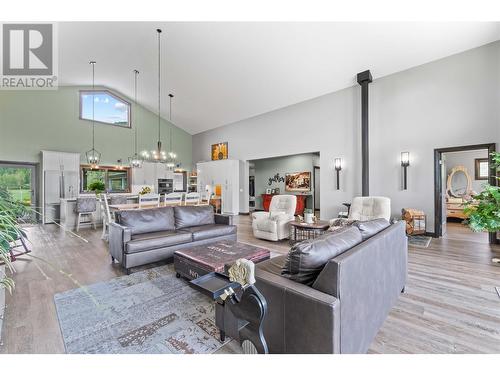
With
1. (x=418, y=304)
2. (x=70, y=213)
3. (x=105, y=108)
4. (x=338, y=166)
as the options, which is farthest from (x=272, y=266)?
(x=105, y=108)

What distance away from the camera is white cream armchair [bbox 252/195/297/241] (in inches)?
184

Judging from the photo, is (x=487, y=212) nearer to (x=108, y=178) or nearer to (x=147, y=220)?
(x=147, y=220)

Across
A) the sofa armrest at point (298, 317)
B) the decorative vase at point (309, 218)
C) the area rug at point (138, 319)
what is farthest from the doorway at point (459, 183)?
the area rug at point (138, 319)

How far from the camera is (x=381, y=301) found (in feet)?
5.65

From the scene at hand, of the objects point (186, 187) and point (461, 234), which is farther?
point (186, 187)

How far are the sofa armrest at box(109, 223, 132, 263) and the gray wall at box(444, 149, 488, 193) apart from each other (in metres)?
8.83

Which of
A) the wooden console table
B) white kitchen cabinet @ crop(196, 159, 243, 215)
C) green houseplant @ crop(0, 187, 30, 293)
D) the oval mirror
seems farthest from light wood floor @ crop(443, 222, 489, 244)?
green houseplant @ crop(0, 187, 30, 293)

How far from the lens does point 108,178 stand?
853 centimetres

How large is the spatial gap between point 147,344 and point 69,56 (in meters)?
7.47

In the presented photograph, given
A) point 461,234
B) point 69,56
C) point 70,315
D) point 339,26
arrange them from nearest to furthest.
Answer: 1. point 70,315
2. point 339,26
3. point 461,234
4. point 69,56
